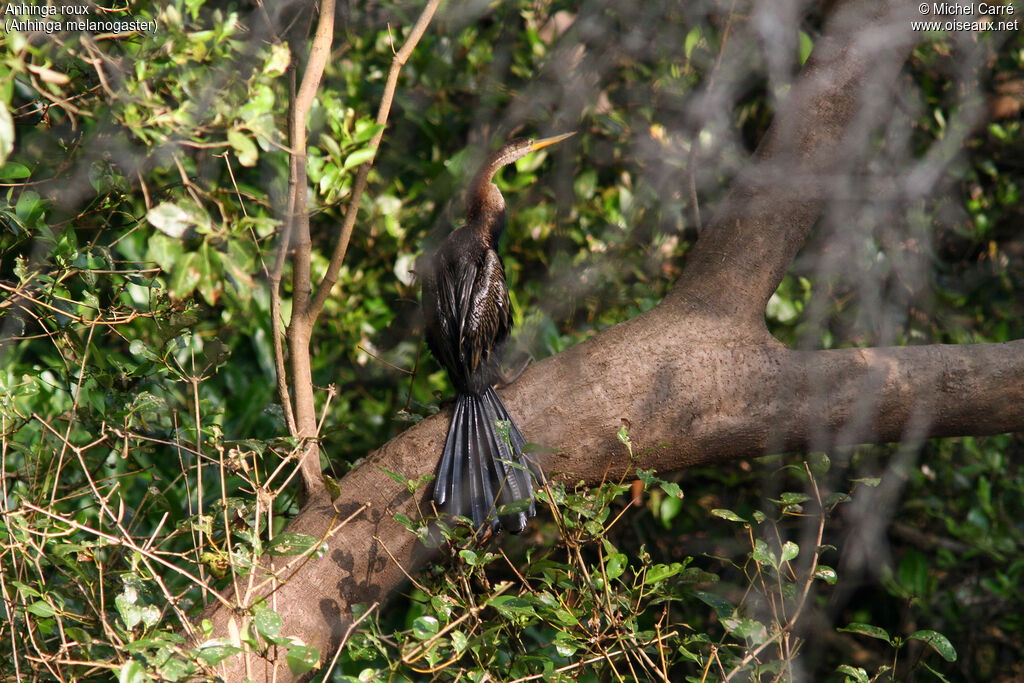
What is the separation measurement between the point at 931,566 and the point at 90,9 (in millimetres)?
3290

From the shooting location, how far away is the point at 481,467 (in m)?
1.98

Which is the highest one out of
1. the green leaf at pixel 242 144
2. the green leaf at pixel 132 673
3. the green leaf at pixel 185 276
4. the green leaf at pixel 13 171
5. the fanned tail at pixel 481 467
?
the green leaf at pixel 242 144

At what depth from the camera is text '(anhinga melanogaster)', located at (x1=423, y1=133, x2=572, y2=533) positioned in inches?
74.9

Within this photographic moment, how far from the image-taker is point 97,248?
6.14 feet

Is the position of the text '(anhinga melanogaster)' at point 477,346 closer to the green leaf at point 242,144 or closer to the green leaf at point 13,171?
the green leaf at point 242,144

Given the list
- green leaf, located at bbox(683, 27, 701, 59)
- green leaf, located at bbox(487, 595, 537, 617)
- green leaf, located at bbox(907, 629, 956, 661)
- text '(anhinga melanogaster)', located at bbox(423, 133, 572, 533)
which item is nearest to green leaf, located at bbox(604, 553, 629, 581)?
green leaf, located at bbox(487, 595, 537, 617)

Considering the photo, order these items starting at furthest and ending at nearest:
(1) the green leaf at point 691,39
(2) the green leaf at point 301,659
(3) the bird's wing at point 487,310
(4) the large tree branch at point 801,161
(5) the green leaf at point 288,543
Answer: (1) the green leaf at point 691,39 < (3) the bird's wing at point 487,310 < (4) the large tree branch at point 801,161 < (5) the green leaf at point 288,543 < (2) the green leaf at point 301,659

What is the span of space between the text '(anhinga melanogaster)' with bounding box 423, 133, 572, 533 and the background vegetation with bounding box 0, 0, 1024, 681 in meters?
0.11

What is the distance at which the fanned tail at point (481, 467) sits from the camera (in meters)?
1.86

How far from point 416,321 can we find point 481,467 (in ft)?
3.39

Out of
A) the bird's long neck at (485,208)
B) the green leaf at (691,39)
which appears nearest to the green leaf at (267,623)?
the bird's long neck at (485,208)

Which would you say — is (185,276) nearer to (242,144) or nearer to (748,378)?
(242,144)

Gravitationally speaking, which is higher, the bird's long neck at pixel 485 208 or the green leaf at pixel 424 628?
the bird's long neck at pixel 485 208

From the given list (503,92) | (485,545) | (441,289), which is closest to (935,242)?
(503,92)
